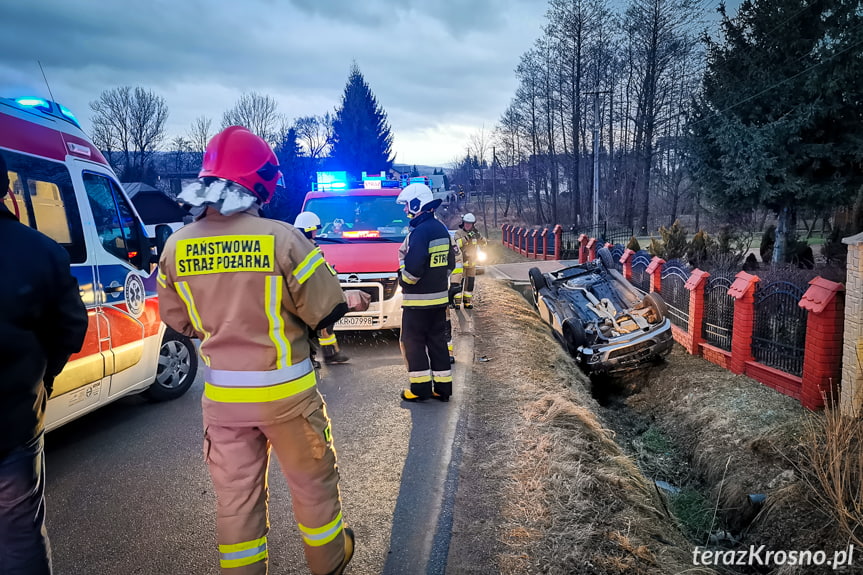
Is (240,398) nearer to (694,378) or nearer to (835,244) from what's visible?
(694,378)

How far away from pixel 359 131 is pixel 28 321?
37944mm

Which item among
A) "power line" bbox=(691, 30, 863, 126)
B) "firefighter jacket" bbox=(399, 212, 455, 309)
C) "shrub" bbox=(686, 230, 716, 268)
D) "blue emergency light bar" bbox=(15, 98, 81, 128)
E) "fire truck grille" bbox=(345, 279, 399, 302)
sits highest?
"power line" bbox=(691, 30, 863, 126)

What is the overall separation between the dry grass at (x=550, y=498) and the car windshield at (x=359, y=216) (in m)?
3.23

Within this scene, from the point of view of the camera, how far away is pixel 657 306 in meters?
7.35

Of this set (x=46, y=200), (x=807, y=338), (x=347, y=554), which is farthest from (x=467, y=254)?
(x=347, y=554)

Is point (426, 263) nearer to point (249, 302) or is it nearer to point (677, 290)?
point (249, 302)

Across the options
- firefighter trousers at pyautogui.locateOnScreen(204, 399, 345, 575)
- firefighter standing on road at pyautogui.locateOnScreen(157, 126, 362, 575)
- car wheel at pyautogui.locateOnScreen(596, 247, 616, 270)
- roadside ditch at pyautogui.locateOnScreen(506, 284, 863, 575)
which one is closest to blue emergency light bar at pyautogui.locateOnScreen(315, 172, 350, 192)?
car wheel at pyautogui.locateOnScreen(596, 247, 616, 270)

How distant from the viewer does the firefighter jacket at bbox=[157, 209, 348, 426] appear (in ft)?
7.33

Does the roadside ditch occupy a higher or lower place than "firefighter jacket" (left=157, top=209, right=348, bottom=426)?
lower

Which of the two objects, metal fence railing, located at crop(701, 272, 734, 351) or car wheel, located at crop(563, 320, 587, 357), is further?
metal fence railing, located at crop(701, 272, 734, 351)

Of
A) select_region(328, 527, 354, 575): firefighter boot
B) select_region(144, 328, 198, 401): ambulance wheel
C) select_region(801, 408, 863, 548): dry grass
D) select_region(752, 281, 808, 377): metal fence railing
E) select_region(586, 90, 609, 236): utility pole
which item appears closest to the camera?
select_region(328, 527, 354, 575): firefighter boot

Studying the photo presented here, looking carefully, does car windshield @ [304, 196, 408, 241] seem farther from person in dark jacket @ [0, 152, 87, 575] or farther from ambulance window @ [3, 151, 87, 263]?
person in dark jacket @ [0, 152, 87, 575]

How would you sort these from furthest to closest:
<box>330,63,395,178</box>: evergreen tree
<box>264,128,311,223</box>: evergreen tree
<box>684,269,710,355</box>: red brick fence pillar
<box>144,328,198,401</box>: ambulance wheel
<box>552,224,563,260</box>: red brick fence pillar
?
<box>330,63,395,178</box>: evergreen tree < <box>264,128,311,223</box>: evergreen tree < <box>552,224,563,260</box>: red brick fence pillar < <box>684,269,710,355</box>: red brick fence pillar < <box>144,328,198,401</box>: ambulance wheel

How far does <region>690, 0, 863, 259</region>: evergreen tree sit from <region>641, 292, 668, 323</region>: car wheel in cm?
1109
